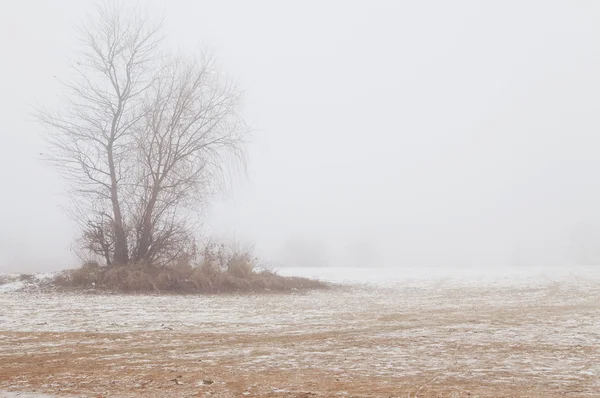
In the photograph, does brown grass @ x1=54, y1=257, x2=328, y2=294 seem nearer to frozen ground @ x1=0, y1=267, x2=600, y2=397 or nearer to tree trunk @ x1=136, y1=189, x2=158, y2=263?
tree trunk @ x1=136, y1=189, x2=158, y2=263

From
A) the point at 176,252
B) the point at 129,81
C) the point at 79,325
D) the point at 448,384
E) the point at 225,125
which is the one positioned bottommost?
the point at 448,384

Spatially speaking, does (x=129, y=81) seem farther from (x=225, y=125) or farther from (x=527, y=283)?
(x=527, y=283)

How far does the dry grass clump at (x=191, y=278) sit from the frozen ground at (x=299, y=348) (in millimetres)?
3342

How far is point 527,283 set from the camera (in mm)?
20281

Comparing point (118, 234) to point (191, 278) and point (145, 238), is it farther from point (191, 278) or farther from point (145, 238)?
point (191, 278)

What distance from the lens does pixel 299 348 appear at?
6.77m

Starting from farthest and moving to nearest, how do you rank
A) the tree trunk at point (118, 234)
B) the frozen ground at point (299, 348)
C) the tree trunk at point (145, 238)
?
1. the tree trunk at point (145, 238)
2. the tree trunk at point (118, 234)
3. the frozen ground at point (299, 348)

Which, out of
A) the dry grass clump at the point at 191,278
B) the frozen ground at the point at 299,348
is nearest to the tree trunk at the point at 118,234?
the dry grass clump at the point at 191,278

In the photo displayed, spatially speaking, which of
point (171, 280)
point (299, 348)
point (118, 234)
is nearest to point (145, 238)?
point (118, 234)

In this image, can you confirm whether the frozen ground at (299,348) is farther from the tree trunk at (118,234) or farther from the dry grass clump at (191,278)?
the tree trunk at (118,234)

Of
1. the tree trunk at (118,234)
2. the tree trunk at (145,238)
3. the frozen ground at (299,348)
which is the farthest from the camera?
the tree trunk at (145,238)

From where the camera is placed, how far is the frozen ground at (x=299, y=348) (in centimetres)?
480

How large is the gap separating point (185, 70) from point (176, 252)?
766 cm

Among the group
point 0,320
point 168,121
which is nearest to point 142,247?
point 168,121
